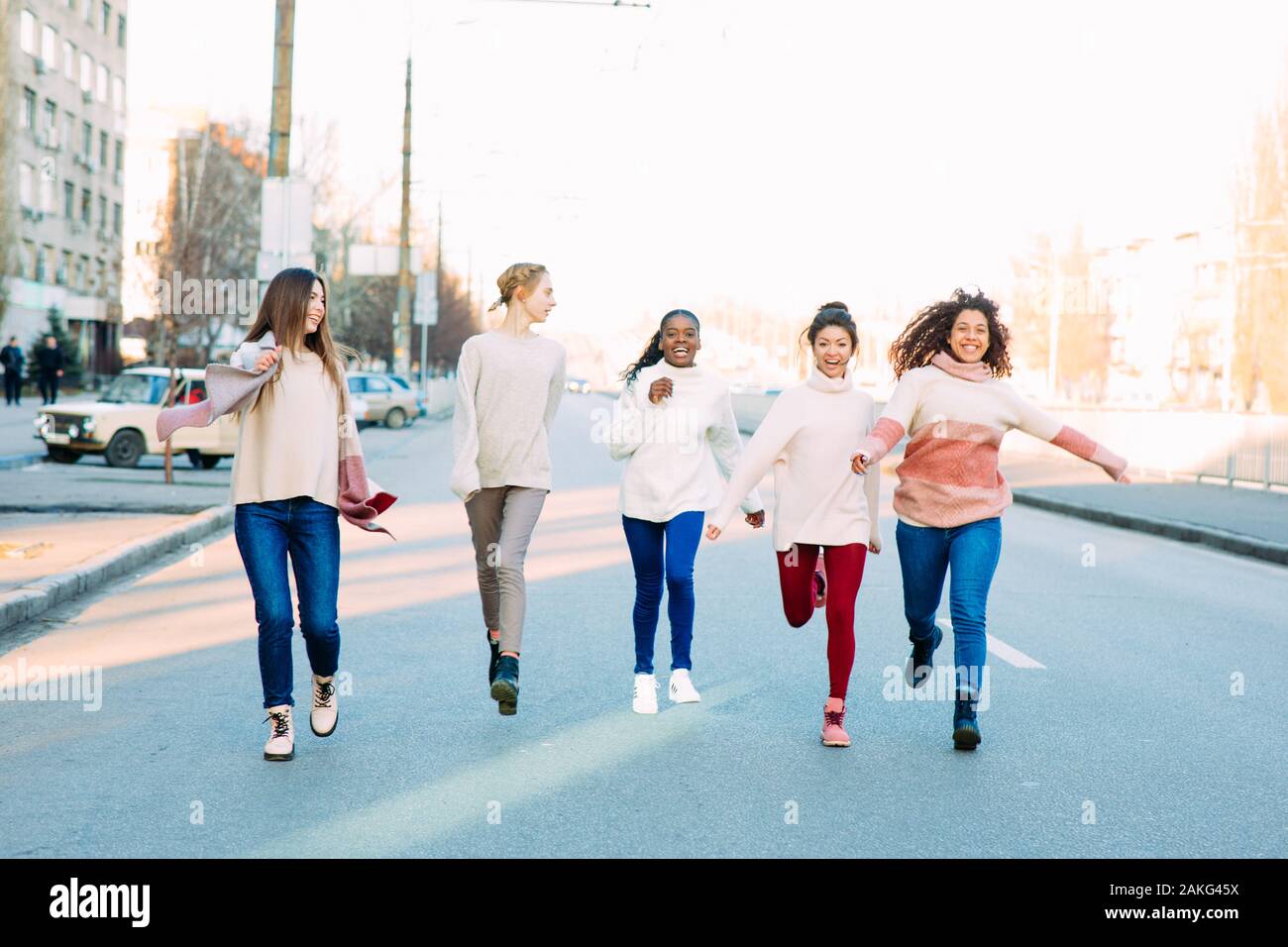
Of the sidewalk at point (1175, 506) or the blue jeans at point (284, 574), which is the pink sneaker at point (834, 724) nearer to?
the blue jeans at point (284, 574)

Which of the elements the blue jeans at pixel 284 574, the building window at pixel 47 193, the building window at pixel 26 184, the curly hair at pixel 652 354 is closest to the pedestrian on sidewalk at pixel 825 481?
the curly hair at pixel 652 354

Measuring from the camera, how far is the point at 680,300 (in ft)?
325

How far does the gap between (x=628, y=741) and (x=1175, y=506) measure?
15.2 metres

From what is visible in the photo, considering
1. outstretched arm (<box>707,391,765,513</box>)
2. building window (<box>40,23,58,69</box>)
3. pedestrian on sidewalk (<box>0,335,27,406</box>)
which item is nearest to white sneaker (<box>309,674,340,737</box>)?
outstretched arm (<box>707,391,765,513</box>)

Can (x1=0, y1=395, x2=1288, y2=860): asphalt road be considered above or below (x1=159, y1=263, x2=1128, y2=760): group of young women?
below

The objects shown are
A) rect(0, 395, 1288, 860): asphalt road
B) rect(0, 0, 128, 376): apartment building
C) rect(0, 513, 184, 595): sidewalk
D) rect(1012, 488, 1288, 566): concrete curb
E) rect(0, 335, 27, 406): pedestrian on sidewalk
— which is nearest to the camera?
rect(0, 395, 1288, 860): asphalt road

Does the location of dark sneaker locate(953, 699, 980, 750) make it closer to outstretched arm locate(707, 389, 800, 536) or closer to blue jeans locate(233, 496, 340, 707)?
outstretched arm locate(707, 389, 800, 536)

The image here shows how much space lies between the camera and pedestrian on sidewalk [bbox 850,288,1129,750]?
6277mm

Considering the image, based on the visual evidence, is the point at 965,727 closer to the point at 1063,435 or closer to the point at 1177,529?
the point at 1063,435

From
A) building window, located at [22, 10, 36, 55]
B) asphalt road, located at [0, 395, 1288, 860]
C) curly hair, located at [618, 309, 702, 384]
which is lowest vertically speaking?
asphalt road, located at [0, 395, 1288, 860]

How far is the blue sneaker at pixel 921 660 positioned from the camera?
22.3 ft

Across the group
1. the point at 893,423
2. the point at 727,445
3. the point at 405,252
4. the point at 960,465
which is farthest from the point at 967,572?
the point at 405,252
